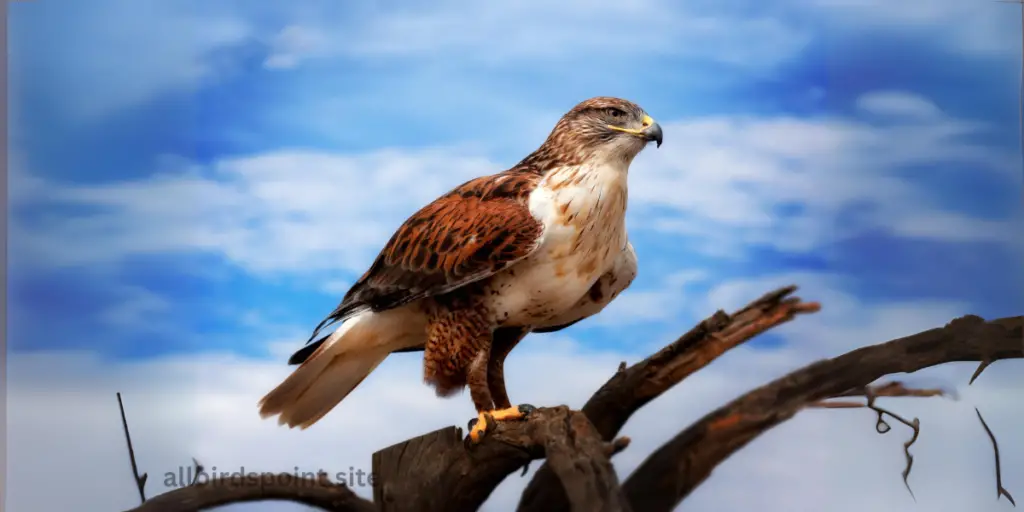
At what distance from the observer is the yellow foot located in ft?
8.05

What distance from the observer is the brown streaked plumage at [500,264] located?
8.04 ft

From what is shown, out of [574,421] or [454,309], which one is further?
[454,309]

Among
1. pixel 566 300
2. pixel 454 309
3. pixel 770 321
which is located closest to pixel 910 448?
pixel 770 321

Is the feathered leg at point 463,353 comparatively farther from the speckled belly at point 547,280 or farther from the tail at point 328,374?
the tail at point 328,374

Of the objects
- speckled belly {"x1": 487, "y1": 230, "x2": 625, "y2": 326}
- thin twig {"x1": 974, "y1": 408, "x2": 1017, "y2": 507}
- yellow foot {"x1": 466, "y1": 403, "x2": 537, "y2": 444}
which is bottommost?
thin twig {"x1": 974, "y1": 408, "x2": 1017, "y2": 507}

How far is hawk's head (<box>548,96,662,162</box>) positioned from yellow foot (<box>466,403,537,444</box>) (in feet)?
2.12

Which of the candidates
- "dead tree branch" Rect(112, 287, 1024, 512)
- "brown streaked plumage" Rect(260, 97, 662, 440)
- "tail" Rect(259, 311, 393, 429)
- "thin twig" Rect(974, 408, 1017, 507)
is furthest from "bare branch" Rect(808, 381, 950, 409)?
"tail" Rect(259, 311, 393, 429)

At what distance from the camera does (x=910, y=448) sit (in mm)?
3127

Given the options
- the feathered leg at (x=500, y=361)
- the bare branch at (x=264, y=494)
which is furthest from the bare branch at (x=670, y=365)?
the bare branch at (x=264, y=494)

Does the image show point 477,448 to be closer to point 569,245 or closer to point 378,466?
point 378,466

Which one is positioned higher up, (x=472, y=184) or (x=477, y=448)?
(x=472, y=184)

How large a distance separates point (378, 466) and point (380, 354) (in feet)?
1.15

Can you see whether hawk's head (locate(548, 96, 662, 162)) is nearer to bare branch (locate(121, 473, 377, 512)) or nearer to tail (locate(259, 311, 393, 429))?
tail (locate(259, 311, 393, 429))

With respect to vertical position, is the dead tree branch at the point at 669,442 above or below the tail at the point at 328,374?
below
